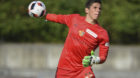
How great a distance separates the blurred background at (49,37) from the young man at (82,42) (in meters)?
7.32

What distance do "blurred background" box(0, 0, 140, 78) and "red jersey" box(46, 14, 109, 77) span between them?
7342 millimetres

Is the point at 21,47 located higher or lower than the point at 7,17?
lower

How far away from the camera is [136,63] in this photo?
50.4ft

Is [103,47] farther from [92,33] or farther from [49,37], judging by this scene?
[49,37]

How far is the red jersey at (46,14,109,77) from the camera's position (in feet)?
22.6

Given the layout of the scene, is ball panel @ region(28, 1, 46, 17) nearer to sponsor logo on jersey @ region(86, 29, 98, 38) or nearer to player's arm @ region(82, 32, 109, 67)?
sponsor logo on jersey @ region(86, 29, 98, 38)

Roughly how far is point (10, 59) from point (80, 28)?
8777mm

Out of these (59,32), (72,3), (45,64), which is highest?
(72,3)

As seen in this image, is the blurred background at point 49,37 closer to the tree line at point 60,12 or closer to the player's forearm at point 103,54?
the tree line at point 60,12

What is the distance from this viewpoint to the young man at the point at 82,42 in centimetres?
684

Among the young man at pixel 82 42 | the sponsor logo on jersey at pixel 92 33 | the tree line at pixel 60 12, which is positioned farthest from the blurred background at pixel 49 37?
the sponsor logo on jersey at pixel 92 33

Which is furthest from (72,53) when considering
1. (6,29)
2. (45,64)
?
(6,29)

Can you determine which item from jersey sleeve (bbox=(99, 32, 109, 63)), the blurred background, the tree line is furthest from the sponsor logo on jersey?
the tree line

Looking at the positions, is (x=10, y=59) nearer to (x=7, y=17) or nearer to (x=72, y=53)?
(x=7, y=17)
